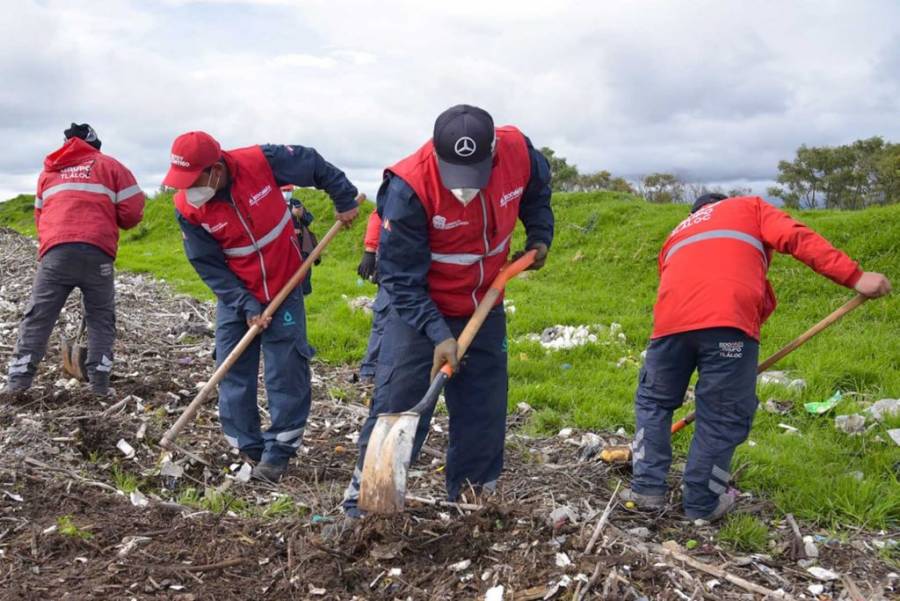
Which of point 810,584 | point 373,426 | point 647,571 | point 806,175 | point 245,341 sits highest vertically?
point 806,175

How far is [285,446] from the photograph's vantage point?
15.8 ft

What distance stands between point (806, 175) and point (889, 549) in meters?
20.3

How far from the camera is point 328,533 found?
144 inches

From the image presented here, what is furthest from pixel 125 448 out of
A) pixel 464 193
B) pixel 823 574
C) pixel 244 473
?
pixel 823 574

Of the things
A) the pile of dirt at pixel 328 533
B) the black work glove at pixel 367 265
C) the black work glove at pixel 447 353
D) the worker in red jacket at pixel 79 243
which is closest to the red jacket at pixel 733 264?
the pile of dirt at pixel 328 533

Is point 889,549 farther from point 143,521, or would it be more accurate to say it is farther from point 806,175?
point 806,175

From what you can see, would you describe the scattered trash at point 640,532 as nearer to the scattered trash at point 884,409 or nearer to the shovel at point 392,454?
the shovel at point 392,454

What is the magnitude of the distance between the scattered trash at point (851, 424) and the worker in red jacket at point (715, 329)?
1522mm

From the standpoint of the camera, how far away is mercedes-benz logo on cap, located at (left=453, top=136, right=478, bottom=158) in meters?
3.37

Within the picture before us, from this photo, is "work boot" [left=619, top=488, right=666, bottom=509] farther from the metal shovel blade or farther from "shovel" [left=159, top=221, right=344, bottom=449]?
"shovel" [left=159, top=221, right=344, bottom=449]

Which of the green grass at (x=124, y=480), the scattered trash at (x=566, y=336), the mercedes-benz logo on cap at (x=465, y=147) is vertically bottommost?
the green grass at (x=124, y=480)

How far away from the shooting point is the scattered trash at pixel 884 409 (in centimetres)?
537

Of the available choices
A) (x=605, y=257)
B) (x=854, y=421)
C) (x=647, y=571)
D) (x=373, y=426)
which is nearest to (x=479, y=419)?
(x=373, y=426)

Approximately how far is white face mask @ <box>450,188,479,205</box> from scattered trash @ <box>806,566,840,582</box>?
2.34m
